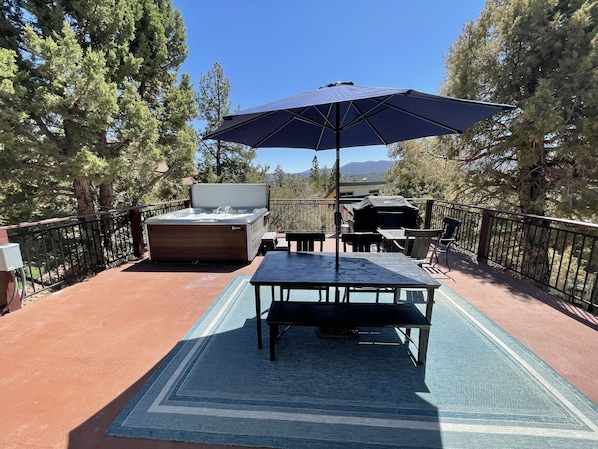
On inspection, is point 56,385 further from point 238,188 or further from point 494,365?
point 238,188

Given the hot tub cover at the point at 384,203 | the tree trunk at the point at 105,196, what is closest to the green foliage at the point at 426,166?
the hot tub cover at the point at 384,203

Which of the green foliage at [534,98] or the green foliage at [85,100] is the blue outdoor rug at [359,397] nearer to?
the green foliage at [534,98]

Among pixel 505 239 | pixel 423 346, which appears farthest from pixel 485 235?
pixel 423 346

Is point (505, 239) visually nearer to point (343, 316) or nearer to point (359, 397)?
point (343, 316)

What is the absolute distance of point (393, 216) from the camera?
548cm

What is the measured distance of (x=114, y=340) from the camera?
250 cm

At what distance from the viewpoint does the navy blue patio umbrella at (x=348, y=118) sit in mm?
1836

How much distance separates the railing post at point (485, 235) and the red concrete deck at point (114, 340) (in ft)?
1.70

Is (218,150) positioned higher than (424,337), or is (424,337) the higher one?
(218,150)

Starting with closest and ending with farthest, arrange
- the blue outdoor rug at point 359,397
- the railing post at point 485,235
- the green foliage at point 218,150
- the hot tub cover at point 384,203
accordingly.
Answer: the blue outdoor rug at point 359,397 < the railing post at point 485,235 < the hot tub cover at point 384,203 < the green foliage at point 218,150

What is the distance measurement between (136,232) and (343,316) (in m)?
4.67

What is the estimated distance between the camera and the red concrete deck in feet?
5.46

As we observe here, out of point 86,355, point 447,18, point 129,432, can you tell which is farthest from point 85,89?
point 447,18

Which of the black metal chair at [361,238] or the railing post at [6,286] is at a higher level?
the black metal chair at [361,238]
